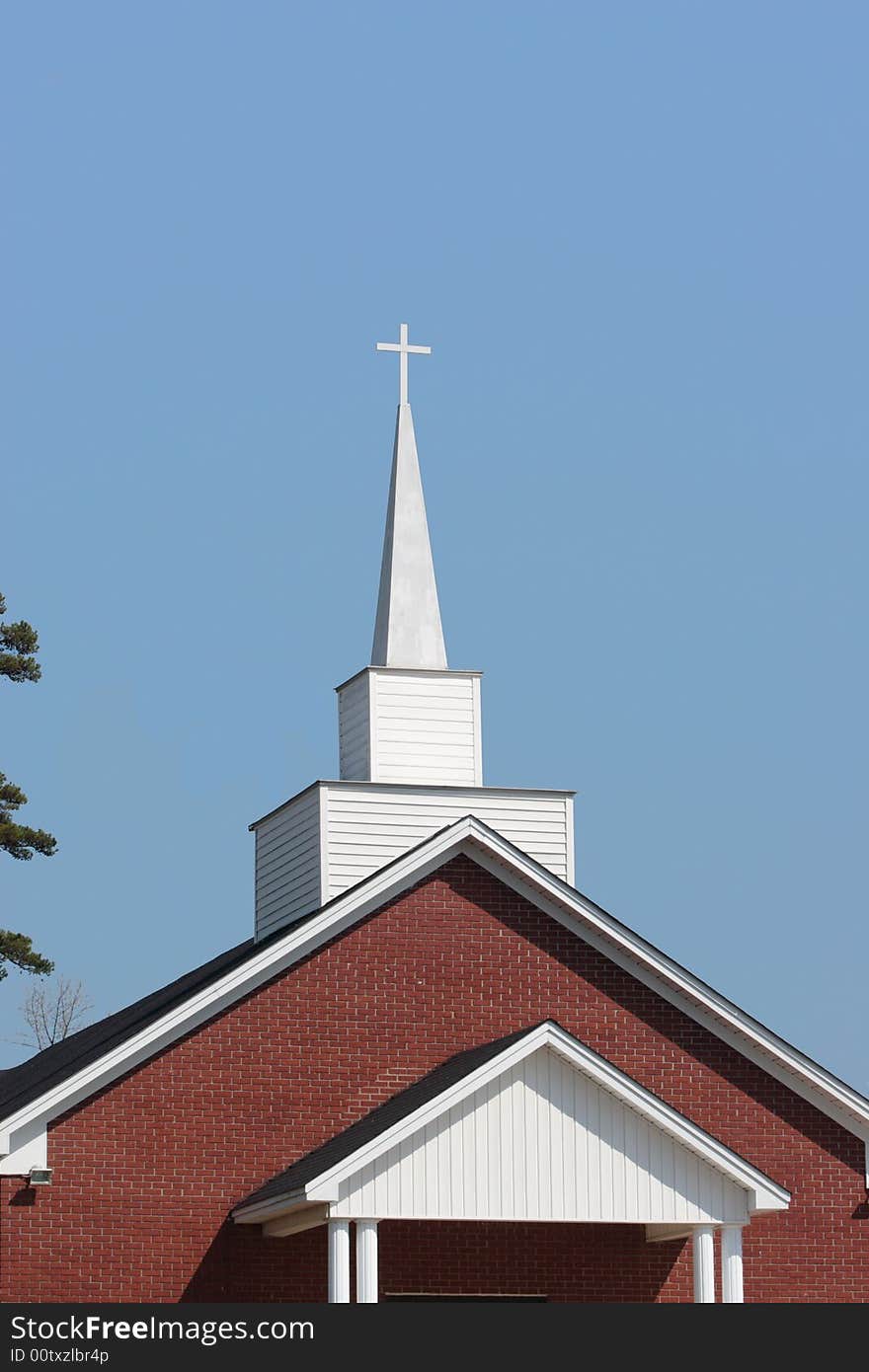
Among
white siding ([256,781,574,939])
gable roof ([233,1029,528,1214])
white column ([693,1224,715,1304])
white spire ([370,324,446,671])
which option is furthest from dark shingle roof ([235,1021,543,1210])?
white spire ([370,324,446,671])

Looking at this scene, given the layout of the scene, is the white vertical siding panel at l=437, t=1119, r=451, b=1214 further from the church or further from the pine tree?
the pine tree

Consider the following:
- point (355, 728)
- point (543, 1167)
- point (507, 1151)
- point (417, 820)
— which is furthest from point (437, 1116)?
point (355, 728)

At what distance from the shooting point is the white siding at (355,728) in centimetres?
2917

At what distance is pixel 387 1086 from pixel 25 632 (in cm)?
2257

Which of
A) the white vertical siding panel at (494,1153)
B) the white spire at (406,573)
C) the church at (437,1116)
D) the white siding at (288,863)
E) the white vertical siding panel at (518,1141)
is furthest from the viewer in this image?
the white spire at (406,573)

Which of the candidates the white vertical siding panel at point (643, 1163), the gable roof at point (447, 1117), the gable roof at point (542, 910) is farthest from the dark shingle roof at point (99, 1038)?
the white vertical siding panel at point (643, 1163)

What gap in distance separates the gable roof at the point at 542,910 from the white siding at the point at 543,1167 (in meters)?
2.83

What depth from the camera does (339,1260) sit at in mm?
23203

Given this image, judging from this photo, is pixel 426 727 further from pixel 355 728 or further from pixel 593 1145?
pixel 593 1145

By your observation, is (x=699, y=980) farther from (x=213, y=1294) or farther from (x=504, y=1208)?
(x=213, y=1294)

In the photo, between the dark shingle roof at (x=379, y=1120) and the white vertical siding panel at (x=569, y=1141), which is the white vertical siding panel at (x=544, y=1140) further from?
the dark shingle roof at (x=379, y=1120)

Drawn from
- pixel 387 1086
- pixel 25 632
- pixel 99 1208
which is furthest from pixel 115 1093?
pixel 25 632

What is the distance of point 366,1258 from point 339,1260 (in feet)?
1.03

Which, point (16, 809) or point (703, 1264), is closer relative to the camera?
point (703, 1264)
